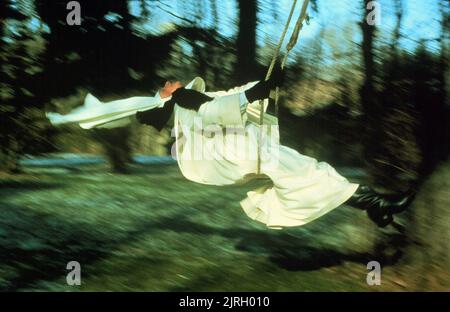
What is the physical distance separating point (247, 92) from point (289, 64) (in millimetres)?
506

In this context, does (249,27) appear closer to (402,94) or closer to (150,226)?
(402,94)

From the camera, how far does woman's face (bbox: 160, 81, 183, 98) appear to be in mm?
3584

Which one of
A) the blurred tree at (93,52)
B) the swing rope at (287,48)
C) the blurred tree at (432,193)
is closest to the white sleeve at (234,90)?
the swing rope at (287,48)

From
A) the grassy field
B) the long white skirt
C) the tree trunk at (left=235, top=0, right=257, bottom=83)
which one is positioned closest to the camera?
the long white skirt

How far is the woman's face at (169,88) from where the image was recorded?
358 centimetres

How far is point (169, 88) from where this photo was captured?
363cm

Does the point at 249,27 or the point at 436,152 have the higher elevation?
the point at 249,27

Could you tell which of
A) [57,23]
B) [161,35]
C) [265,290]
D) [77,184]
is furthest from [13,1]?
[265,290]

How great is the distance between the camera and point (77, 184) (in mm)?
3662

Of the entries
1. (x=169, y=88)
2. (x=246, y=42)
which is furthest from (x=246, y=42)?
(x=169, y=88)

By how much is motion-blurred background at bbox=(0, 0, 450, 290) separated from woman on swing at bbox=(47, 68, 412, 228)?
0.67ft
